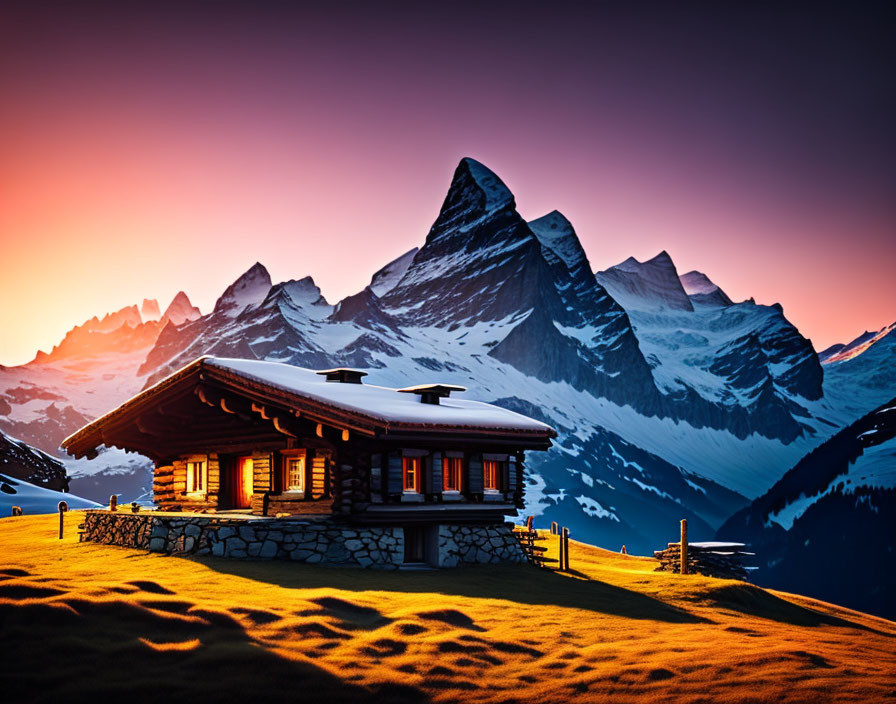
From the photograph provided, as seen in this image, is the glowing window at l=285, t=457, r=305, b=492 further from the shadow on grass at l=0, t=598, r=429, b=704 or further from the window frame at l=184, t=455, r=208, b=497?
the shadow on grass at l=0, t=598, r=429, b=704

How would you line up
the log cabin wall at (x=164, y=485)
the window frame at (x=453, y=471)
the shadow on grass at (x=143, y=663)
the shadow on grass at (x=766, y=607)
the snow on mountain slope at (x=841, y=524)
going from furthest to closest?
1. the snow on mountain slope at (x=841, y=524)
2. the log cabin wall at (x=164, y=485)
3. the window frame at (x=453, y=471)
4. the shadow on grass at (x=766, y=607)
5. the shadow on grass at (x=143, y=663)

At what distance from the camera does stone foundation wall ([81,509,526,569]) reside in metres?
25.5

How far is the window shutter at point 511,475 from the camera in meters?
31.5

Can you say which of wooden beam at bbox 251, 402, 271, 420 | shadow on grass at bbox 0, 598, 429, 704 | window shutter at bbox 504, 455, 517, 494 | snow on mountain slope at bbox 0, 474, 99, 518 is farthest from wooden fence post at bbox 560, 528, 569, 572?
snow on mountain slope at bbox 0, 474, 99, 518

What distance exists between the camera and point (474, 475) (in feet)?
99.3

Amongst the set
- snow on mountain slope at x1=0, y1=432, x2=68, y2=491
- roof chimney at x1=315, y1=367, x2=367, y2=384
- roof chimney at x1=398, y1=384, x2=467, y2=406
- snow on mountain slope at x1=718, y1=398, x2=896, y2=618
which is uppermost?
roof chimney at x1=315, y1=367, x2=367, y2=384

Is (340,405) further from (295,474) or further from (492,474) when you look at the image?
(492,474)

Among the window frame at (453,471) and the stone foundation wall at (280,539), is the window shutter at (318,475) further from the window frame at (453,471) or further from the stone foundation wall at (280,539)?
the window frame at (453,471)

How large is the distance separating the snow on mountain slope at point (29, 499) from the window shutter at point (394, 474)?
49084 mm

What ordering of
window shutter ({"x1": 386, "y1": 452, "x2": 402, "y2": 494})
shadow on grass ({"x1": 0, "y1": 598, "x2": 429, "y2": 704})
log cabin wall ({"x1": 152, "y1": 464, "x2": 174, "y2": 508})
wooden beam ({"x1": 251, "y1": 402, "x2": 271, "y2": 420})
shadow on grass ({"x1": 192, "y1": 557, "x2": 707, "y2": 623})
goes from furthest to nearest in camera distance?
log cabin wall ({"x1": 152, "y1": 464, "x2": 174, "y2": 508}) < wooden beam ({"x1": 251, "y1": 402, "x2": 271, "y2": 420}) < window shutter ({"x1": 386, "y1": 452, "x2": 402, "y2": 494}) < shadow on grass ({"x1": 192, "y1": 557, "x2": 707, "y2": 623}) < shadow on grass ({"x1": 0, "y1": 598, "x2": 429, "y2": 704})

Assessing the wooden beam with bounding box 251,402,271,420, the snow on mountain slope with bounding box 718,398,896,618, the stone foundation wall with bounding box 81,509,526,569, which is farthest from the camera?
the snow on mountain slope with bounding box 718,398,896,618

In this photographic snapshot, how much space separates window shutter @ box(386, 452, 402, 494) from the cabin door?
7.69m

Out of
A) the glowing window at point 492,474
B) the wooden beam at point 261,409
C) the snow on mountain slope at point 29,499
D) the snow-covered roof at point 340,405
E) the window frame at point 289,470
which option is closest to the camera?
the snow-covered roof at point 340,405

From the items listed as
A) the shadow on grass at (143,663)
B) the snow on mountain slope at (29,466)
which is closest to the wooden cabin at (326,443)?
the shadow on grass at (143,663)
